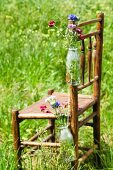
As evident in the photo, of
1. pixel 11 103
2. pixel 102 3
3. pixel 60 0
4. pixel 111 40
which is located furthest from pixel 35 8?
pixel 11 103

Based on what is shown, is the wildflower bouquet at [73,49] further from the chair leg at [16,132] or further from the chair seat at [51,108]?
the chair leg at [16,132]

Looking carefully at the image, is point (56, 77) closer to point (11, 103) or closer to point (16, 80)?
point (16, 80)

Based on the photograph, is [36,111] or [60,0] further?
[60,0]

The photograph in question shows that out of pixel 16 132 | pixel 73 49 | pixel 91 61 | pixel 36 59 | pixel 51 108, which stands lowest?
pixel 16 132

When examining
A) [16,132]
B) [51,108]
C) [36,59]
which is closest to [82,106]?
[51,108]

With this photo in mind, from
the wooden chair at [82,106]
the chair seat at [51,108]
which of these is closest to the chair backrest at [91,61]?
the wooden chair at [82,106]

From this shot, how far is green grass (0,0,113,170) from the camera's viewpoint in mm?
4945

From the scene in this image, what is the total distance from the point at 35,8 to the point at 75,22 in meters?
4.08

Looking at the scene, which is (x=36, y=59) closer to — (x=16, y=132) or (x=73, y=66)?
(x=16, y=132)

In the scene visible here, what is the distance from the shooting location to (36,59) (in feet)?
19.9

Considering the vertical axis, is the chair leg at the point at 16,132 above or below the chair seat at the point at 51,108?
below

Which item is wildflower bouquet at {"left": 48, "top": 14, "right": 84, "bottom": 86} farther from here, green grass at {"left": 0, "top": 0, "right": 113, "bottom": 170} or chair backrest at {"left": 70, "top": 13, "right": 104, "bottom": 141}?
green grass at {"left": 0, "top": 0, "right": 113, "bottom": 170}

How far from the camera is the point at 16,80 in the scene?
229 inches

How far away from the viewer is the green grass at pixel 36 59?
4945mm
